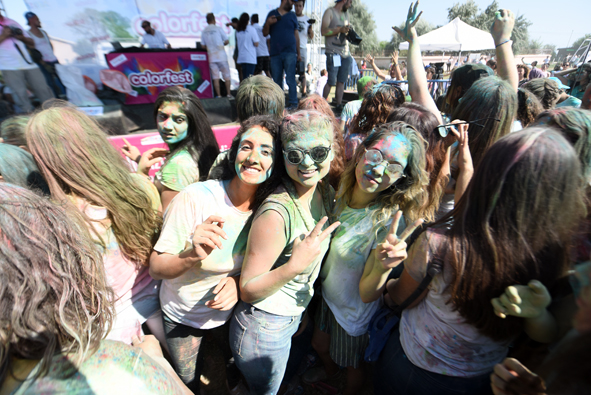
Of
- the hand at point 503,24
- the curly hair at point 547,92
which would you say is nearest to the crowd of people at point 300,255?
the hand at point 503,24

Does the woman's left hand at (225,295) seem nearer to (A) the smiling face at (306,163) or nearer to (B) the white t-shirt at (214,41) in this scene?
(A) the smiling face at (306,163)

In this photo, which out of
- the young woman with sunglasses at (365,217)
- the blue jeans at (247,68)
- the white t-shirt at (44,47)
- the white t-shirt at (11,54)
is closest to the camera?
the young woman with sunglasses at (365,217)

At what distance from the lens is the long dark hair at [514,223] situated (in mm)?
997

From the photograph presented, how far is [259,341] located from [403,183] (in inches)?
47.3

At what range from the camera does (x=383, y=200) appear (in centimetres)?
165

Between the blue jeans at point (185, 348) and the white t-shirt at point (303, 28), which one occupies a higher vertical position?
the white t-shirt at point (303, 28)

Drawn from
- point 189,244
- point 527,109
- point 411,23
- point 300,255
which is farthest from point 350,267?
point 527,109

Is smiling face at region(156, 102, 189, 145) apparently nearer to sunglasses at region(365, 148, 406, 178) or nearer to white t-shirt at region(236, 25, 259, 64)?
sunglasses at region(365, 148, 406, 178)

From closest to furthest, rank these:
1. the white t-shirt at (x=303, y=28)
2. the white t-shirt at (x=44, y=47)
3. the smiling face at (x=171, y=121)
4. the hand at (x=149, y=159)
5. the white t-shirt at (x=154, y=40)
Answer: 1. the smiling face at (x=171, y=121)
2. the hand at (x=149, y=159)
3. the white t-shirt at (x=44, y=47)
4. the white t-shirt at (x=154, y=40)
5. the white t-shirt at (x=303, y=28)

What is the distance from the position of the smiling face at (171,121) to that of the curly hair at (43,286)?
1.43m

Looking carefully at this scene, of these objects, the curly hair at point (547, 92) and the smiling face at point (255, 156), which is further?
the curly hair at point (547, 92)

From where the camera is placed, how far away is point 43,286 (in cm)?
75

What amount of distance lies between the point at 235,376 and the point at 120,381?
62.6 inches

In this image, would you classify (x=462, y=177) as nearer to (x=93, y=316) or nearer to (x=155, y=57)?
(x=93, y=316)
